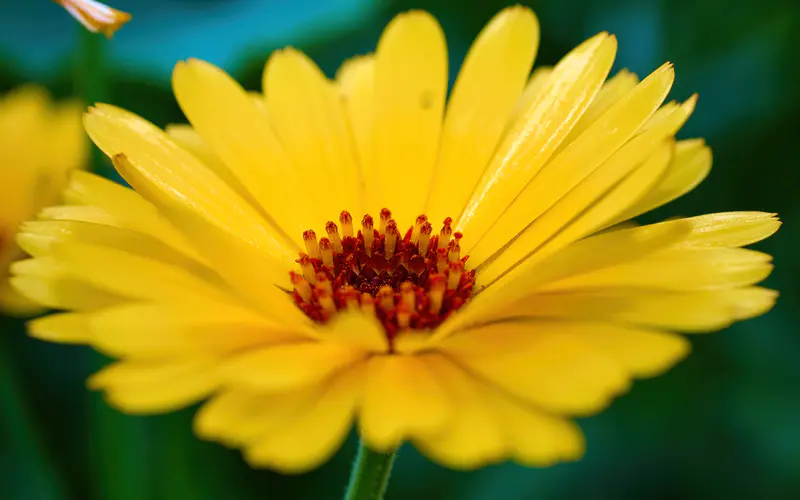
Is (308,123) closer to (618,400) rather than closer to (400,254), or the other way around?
(400,254)

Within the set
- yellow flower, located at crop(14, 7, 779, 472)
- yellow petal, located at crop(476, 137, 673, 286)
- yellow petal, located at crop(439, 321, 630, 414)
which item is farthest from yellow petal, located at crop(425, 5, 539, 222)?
yellow petal, located at crop(439, 321, 630, 414)

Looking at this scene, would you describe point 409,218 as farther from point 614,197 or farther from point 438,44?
point 614,197

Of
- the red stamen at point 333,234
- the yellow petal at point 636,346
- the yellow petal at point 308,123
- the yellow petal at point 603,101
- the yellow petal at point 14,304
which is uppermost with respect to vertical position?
the yellow petal at point 14,304

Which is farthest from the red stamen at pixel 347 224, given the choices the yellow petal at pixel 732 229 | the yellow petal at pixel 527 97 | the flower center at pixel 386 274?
the yellow petal at pixel 732 229

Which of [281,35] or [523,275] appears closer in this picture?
[523,275]

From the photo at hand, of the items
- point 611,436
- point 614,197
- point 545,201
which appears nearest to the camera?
point 614,197

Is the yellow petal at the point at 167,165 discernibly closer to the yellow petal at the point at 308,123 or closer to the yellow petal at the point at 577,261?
the yellow petal at the point at 308,123

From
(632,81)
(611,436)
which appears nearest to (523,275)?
(632,81)
